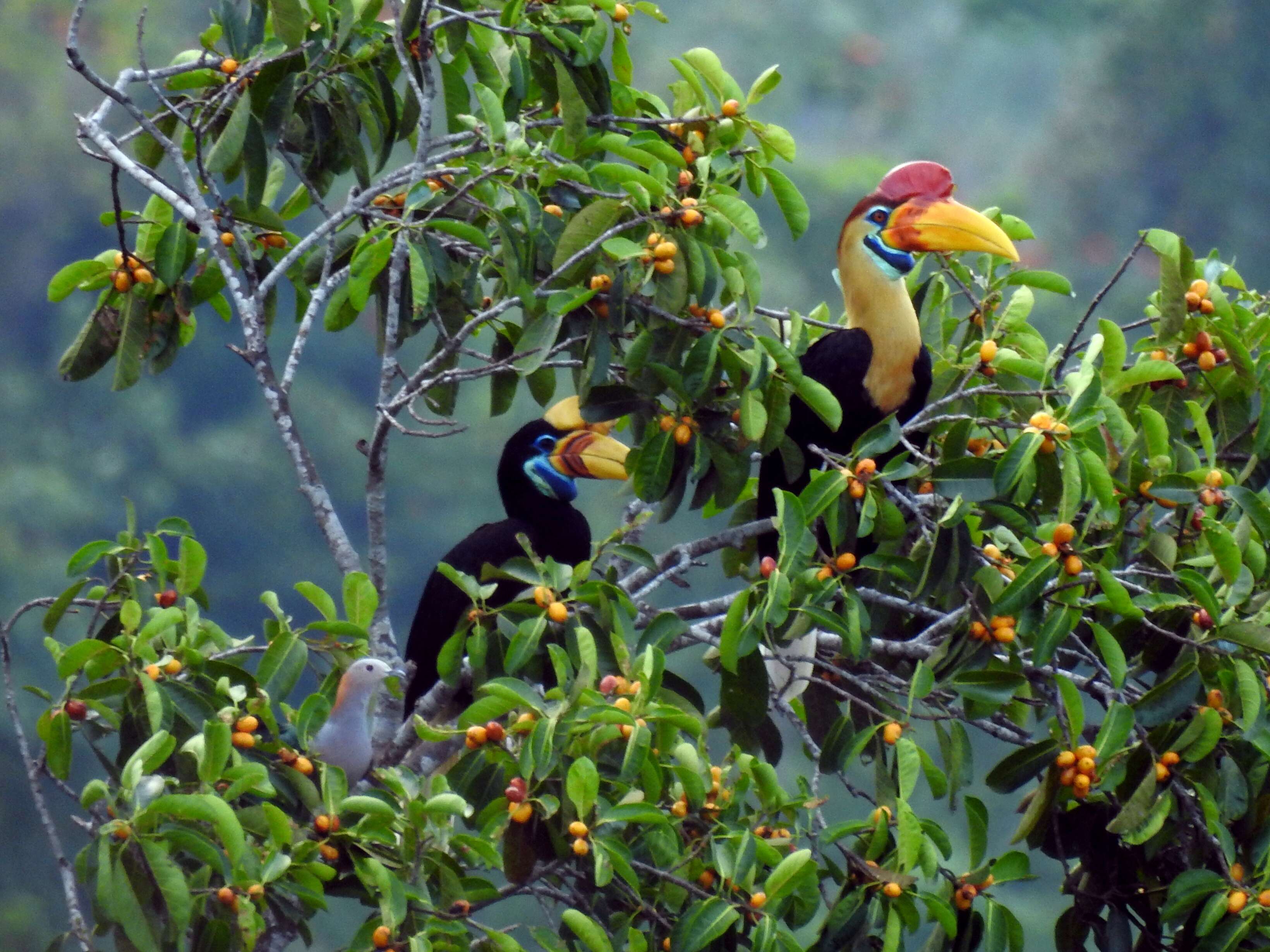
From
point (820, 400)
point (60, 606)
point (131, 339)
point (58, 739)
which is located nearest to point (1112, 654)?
point (820, 400)

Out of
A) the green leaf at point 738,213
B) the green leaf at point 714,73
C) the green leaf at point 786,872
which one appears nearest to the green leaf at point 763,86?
the green leaf at point 714,73

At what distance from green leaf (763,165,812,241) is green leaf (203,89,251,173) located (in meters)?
0.68

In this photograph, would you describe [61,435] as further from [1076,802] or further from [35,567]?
[1076,802]

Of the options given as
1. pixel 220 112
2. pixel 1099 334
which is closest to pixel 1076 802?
pixel 1099 334

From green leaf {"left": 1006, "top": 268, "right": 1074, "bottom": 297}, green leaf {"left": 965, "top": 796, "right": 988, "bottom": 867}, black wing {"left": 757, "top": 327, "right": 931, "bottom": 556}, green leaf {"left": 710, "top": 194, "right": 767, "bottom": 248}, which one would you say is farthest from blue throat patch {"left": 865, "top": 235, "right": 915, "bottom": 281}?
green leaf {"left": 965, "top": 796, "right": 988, "bottom": 867}

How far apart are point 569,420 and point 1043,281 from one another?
2.94 feet

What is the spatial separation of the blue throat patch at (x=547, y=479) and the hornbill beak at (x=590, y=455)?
3cm

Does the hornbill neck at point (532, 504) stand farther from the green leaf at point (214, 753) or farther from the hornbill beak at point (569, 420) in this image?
the green leaf at point (214, 753)

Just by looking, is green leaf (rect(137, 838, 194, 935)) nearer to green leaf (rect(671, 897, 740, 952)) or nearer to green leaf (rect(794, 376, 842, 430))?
green leaf (rect(671, 897, 740, 952))

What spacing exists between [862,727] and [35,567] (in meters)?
6.88

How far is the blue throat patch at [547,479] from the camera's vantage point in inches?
102

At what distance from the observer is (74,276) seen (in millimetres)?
2045

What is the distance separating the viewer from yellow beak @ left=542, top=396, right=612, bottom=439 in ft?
8.40

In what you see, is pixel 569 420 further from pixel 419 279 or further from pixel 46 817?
pixel 46 817
